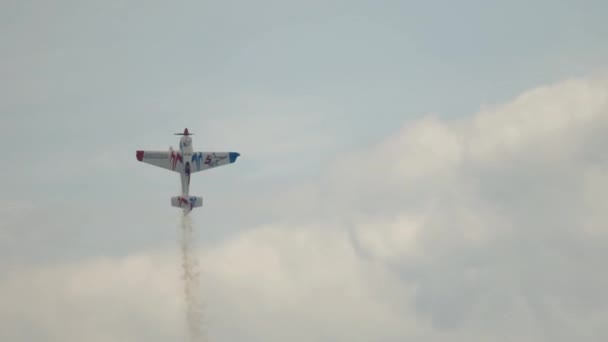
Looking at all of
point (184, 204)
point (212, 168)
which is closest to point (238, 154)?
point (212, 168)

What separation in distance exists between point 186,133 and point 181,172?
716 centimetres

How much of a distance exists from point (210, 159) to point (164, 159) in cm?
840

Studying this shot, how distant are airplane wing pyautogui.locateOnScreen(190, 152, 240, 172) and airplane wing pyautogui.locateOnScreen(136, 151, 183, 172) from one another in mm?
2536

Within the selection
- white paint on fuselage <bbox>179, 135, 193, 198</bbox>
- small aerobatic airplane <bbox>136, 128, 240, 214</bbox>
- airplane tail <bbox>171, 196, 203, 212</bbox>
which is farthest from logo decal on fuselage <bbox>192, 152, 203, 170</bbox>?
airplane tail <bbox>171, 196, 203, 212</bbox>

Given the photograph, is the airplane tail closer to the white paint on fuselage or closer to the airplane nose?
the white paint on fuselage

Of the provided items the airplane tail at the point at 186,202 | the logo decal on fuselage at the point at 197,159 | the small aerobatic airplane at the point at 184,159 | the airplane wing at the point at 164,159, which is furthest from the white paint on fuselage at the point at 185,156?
A: the airplane tail at the point at 186,202

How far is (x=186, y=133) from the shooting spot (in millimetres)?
162625

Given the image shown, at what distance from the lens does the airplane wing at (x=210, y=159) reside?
163875 mm

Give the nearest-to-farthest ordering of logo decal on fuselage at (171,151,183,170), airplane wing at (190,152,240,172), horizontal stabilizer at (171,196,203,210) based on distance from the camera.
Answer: horizontal stabilizer at (171,196,203,210)
logo decal on fuselage at (171,151,183,170)
airplane wing at (190,152,240,172)

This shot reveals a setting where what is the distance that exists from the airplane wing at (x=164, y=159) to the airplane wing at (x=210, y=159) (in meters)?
2.54

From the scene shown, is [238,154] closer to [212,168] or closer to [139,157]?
[212,168]

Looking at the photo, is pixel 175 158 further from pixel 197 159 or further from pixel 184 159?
pixel 197 159

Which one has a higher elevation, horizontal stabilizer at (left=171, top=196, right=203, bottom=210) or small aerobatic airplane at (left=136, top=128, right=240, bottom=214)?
small aerobatic airplane at (left=136, top=128, right=240, bottom=214)

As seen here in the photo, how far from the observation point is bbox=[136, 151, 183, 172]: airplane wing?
163 metres
